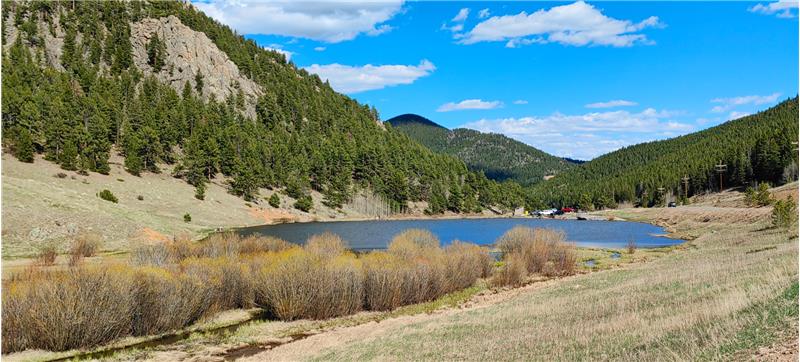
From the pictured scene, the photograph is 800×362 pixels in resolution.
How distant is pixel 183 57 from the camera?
187 meters

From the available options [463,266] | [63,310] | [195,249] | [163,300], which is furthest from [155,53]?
[63,310]

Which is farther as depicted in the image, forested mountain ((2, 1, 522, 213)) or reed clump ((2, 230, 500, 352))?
forested mountain ((2, 1, 522, 213))

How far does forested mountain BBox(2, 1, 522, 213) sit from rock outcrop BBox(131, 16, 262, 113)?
43cm

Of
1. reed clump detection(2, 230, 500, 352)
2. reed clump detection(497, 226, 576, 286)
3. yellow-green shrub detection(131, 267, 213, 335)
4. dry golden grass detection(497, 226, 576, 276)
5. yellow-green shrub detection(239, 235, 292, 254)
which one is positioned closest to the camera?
reed clump detection(2, 230, 500, 352)

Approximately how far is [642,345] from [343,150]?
17243 cm

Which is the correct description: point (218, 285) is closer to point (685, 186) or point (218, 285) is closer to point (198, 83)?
point (198, 83)

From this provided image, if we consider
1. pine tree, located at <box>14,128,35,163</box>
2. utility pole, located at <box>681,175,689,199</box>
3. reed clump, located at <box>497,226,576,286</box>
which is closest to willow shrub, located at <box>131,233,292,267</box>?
reed clump, located at <box>497,226,576,286</box>

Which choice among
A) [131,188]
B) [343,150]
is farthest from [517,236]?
[343,150]

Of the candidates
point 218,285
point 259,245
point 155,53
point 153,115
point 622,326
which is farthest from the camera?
point 155,53

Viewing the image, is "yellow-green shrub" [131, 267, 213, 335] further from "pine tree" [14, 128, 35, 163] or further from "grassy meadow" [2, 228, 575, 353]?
"pine tree" [14, 128, 35, 163]

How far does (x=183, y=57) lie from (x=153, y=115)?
54792 millimetres

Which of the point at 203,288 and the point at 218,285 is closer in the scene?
the point at 203,288

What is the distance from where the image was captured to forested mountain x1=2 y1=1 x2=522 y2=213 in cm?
11012

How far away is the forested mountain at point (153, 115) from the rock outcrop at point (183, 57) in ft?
1.41
